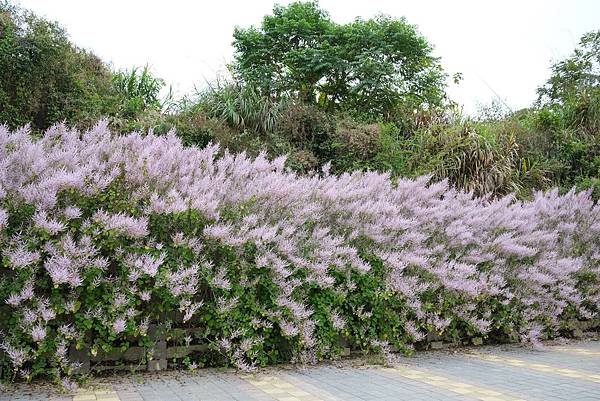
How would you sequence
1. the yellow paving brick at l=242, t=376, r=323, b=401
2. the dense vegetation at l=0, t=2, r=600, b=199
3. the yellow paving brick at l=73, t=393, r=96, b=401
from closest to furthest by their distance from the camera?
the yellow paving brick at l=73, t=393, r=96, b=401 → the yellow paving brick at l=242, t=376, r=323, b=401 → the dense vegetation at l=0, t=2, r=600, b=199

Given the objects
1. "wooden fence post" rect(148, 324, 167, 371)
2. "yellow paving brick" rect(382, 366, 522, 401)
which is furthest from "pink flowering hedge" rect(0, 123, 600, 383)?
"yellow paving brick" rect(382, 366, 522, 401)

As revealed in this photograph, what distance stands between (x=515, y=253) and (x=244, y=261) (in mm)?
4390

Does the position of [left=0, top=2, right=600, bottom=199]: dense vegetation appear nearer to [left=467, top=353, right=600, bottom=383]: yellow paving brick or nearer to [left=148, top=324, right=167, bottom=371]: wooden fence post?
[left=467, top=353, right=600, bottom=383]: yellow paving brick

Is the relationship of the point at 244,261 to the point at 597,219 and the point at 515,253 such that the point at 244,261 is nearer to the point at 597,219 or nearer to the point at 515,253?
the point at 515,253

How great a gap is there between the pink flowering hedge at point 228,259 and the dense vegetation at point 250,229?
2 cm

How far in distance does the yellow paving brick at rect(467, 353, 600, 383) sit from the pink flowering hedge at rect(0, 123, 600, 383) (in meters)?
0.39

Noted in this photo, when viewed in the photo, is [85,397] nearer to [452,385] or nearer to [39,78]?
[452,385]

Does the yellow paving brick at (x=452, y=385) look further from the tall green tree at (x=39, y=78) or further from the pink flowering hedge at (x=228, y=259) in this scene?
the tall green tree at (x=39, y=78)

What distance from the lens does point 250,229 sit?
18.4 ft

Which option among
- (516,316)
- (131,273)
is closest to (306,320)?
(131,273)


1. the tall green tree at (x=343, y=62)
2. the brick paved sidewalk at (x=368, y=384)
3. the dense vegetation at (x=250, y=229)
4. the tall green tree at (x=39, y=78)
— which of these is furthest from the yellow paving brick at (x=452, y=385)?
the tall green tree at (x=343, y=62)

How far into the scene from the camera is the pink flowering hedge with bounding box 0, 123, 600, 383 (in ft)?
15.0

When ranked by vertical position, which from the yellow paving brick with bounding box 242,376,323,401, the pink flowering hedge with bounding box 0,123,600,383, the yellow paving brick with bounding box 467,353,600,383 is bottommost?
the yellow paving brick with bounding box 467,353,600,383

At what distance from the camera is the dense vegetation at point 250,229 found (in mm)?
4672
